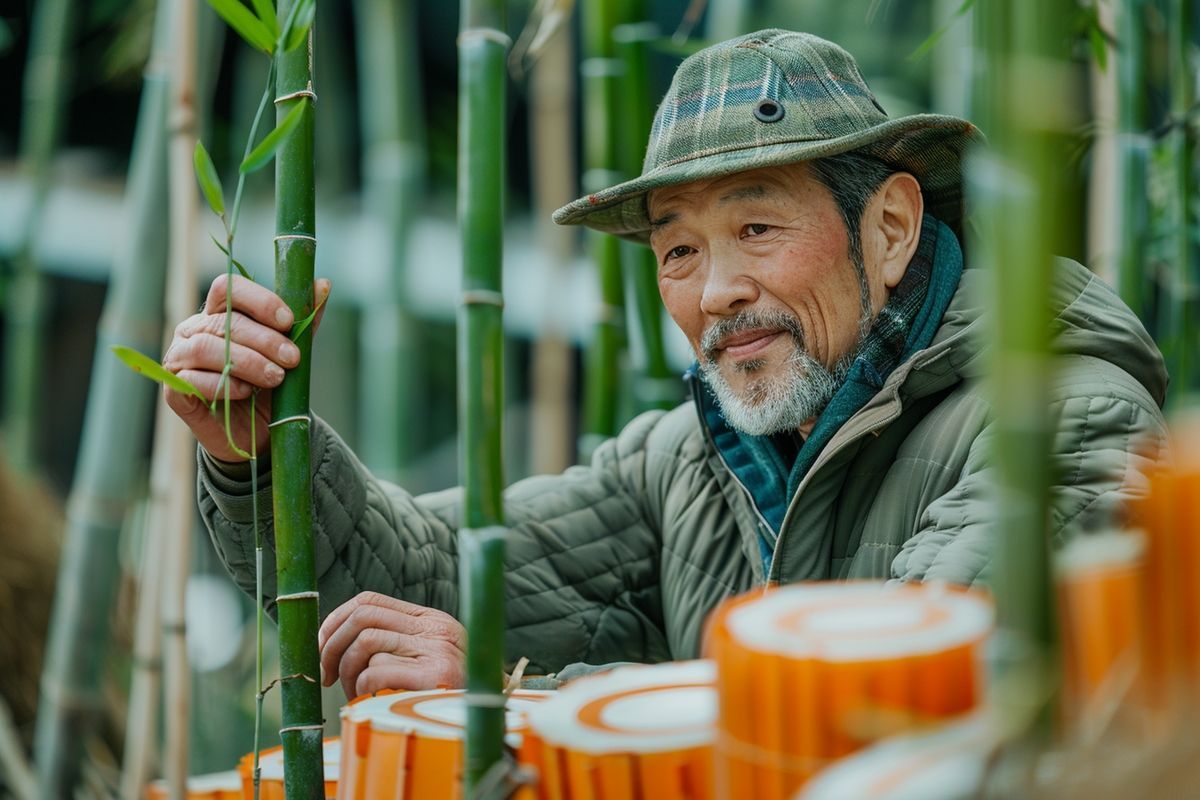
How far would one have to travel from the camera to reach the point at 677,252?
1498mm

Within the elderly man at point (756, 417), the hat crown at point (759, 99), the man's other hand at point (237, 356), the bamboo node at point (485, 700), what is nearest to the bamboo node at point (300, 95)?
the man's other hand at point (237, 356)

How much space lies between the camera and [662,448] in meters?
1.67

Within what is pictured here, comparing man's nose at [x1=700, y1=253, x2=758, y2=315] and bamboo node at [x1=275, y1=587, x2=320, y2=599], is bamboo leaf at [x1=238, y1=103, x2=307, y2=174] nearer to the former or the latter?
bamboo node at [x1=275, y1=587, x2=320, y2=599]

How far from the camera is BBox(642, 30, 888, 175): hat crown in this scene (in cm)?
137

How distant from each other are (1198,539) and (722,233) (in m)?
0.96

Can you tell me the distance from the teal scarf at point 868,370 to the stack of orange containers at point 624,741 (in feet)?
2.30

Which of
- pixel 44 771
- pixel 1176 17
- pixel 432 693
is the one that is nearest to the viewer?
pixel 432 693

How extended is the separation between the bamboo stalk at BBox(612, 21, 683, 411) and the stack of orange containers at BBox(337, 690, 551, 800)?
2.94 feet

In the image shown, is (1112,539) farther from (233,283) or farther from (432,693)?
(233,283)

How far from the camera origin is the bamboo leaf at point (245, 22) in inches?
30.4

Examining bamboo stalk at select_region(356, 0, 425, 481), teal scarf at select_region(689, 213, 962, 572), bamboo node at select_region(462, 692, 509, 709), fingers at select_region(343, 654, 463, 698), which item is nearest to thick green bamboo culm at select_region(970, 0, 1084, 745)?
bamboo node at select_region(462, 692, 509, 709)

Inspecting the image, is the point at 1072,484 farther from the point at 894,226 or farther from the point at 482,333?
the point at 482,333

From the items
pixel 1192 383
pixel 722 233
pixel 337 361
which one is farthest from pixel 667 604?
pixel 337 361

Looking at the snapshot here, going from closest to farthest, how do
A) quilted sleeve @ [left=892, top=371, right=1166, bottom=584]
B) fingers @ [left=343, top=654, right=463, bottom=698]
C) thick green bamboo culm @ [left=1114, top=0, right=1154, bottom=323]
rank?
1. quilted sleeve @ [left=892, top=371, right=1166, bottom=584]
2. fingers @ [left=343, top=654, right=463, bottom=698]
3. thick green bamboo culm @ [left=1114, top=0, right=1154, bottom=323]
